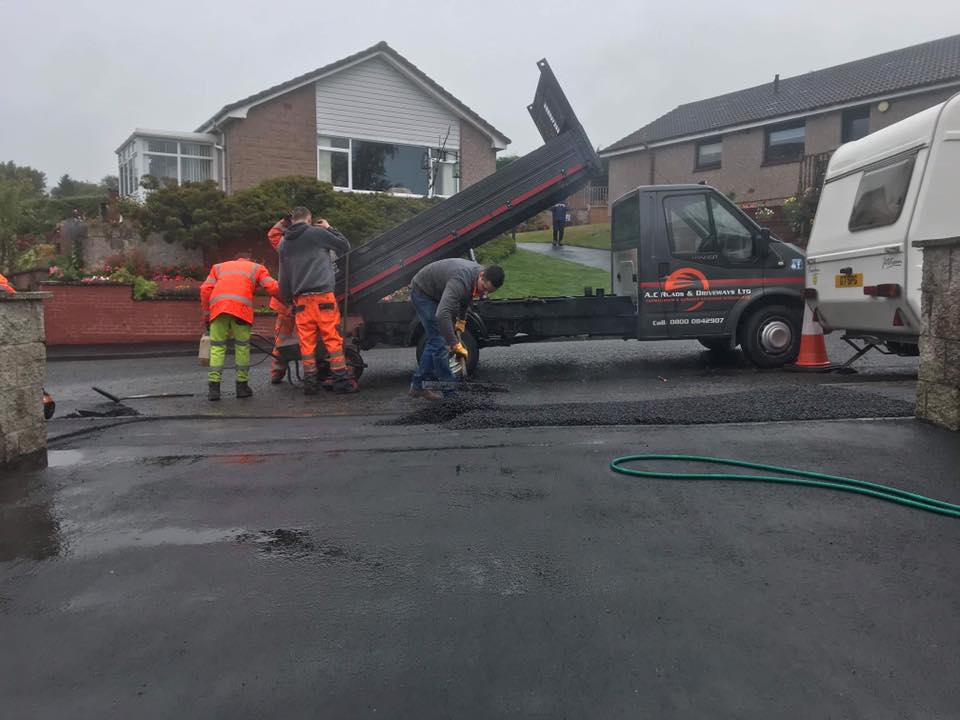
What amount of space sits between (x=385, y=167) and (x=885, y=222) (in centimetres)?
1865

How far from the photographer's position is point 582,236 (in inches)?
1184

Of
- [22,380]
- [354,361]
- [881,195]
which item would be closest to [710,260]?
[881,195]

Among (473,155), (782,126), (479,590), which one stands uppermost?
(782,126)

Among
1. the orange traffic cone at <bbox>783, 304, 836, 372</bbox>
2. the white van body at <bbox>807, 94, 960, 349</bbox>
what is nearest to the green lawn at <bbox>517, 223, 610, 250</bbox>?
the orange traffic cone at <bbox>783, 304, 836, 372</bbox>

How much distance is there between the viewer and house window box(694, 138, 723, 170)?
27828 millimetres

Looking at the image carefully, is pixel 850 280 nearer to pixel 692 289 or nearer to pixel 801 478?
pixel 692 289

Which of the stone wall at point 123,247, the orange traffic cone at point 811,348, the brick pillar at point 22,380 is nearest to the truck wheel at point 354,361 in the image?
the brick pillar at point 22,380

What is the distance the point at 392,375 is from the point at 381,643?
7.24 meters

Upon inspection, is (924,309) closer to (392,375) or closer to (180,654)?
(180,654)

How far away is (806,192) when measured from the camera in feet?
65.9

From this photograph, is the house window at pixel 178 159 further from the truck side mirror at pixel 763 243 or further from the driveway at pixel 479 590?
the driveway at pixel 479 590

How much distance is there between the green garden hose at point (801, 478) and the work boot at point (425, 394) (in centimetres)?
317

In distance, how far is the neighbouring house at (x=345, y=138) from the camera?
858 inches

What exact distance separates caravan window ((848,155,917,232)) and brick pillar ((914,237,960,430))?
1913 millimetres
